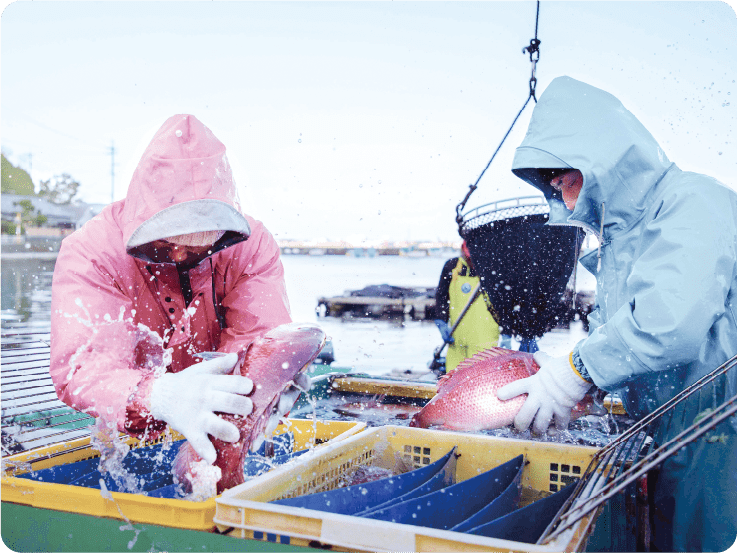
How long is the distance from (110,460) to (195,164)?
123 cm

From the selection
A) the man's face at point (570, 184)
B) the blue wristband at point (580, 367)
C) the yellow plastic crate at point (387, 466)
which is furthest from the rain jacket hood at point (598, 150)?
the yellow plastic crate at point (387, 466)

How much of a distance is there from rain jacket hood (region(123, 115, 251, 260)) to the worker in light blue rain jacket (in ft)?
3.71

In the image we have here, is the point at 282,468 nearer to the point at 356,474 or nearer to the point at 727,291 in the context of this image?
the point at 356,474

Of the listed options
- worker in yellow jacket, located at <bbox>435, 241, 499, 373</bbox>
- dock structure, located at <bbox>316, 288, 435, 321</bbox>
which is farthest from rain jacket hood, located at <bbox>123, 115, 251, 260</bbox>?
dock structure, located at <bbox>316, 288, 435, 321</bbox>

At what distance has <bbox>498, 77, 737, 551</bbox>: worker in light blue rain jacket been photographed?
1695mm

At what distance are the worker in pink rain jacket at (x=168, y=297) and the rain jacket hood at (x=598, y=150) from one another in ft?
3.88

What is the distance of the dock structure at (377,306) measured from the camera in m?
21.7

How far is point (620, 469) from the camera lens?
1584 mm

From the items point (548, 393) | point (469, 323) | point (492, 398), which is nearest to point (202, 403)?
point (492, 398)

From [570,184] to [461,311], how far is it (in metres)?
4.86

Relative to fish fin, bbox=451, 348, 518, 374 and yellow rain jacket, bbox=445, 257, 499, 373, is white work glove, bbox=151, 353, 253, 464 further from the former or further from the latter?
yellow rain jacket, bbox=445, 257, 499, 373

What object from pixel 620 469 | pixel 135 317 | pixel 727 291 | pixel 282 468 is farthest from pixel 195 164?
pixel 727 291

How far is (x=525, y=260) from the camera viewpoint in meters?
7.00

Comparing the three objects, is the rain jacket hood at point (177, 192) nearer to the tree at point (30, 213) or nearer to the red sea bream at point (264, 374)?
the red sea bream at point (264, 374)
